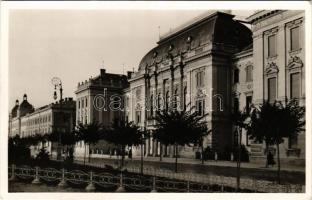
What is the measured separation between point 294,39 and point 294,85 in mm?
2495

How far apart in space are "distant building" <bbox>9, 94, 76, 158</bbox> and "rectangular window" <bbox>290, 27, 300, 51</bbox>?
3814 centimetres

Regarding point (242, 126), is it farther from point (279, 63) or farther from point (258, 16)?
point (258, 16)

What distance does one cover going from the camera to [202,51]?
37219mm

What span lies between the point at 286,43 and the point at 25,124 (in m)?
61.0

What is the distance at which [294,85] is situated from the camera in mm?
26516

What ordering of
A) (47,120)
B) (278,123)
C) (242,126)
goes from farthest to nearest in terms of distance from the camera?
(47,120) < (242,126) < (278,123)

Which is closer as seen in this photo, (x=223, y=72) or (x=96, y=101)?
(x=223, y=72)

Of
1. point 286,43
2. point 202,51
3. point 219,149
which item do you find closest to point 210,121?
point 219,149

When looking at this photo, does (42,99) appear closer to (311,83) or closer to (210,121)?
(311,83)

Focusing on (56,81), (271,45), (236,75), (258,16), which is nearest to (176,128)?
(56,81)

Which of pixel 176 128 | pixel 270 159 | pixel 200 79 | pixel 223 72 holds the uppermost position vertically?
pixel 223 72

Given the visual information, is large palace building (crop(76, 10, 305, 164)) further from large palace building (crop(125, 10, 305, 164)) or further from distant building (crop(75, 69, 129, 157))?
distant building (crop(75, 69, 129, 157))

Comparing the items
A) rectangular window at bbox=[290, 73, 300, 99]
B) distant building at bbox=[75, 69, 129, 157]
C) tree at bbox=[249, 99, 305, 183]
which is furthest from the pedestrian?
distant building at bbox=[75, 69, 129, 157]

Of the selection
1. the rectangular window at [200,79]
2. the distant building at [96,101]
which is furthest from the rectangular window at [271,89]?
the distant building at [96,101]
